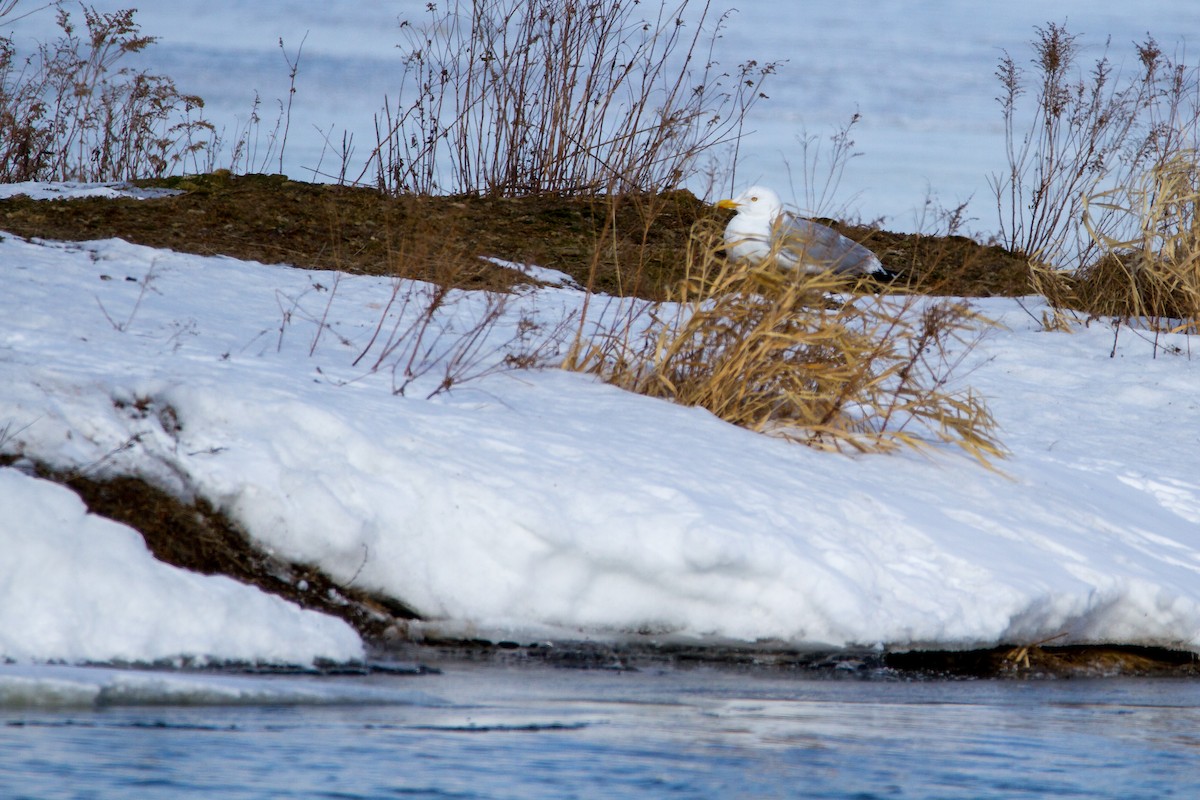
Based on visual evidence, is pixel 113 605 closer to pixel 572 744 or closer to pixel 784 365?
pixel 572 744

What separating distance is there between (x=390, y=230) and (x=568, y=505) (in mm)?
3517

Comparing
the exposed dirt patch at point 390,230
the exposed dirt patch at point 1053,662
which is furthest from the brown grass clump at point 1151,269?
the exposed dirt patch at point 1053,662

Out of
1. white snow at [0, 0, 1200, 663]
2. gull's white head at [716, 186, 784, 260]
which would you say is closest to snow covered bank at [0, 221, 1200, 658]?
white snow at [0, 0, 1200, 663]

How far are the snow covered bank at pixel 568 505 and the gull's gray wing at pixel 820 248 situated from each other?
942 mm

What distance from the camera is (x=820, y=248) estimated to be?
278 inches

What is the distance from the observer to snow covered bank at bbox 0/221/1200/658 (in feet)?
10.7

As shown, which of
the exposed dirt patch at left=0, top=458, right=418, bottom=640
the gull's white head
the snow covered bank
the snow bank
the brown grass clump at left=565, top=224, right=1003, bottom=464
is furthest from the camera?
the gull's white head

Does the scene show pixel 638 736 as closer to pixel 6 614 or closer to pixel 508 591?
pixel 508 591

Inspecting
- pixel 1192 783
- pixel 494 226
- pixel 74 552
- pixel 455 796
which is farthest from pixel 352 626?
pixel 494 226

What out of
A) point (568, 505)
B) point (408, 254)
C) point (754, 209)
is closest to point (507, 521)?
point (568, 505)

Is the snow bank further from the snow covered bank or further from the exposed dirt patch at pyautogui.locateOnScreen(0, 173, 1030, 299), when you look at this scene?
the exposed dirt patch at pyautogui.locateOnScreen(0, 173, 1030, 299)

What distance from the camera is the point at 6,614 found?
268 centimetres

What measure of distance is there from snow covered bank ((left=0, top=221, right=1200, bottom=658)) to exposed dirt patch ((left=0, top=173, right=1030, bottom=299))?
1.37 meters

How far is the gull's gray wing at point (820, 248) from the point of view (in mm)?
4969
